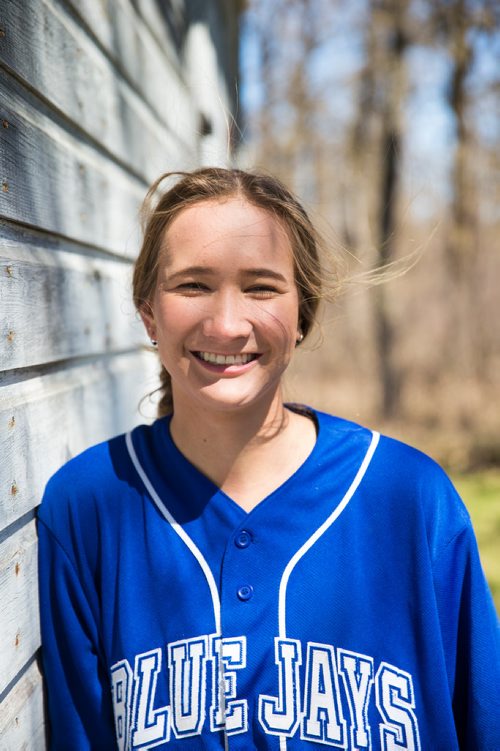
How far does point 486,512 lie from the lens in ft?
20.0

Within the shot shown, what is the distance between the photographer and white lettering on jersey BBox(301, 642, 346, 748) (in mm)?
1487

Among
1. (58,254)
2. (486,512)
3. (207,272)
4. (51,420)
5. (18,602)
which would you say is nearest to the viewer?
(18,602)

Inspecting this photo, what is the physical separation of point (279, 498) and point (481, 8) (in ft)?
31.3

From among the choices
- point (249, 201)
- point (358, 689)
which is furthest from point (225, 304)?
point (358, 689)

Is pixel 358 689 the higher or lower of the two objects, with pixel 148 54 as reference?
lower

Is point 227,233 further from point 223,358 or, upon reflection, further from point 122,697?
point 122,697

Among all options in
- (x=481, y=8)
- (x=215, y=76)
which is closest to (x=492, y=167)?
(x=481, y=8)

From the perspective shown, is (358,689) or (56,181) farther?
(56,181)

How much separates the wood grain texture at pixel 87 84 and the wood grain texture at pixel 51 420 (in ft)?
2.03

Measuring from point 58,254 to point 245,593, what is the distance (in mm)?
876

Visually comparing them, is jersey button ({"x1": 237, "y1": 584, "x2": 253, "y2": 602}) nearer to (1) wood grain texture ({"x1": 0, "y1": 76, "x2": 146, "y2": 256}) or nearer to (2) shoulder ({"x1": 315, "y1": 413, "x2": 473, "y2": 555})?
(2) shoulder ({"x1": 315, "y1": 413, "x2": 473, "y2": 555})

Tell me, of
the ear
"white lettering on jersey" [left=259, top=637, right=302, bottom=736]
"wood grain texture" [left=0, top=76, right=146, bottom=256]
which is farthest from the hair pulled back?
"white lettering on jersey" [left=259, top=637, right=302, bottom=736]

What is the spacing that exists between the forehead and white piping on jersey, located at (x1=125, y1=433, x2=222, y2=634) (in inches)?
17.7

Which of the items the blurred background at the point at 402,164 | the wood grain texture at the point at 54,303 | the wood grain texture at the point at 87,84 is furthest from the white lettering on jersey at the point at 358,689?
the blurred background at the point at 402,164
